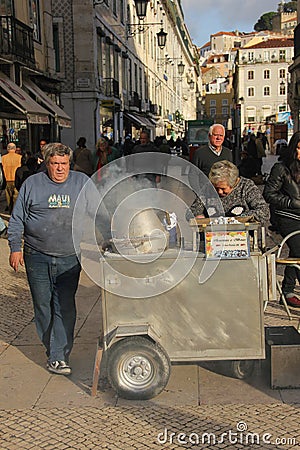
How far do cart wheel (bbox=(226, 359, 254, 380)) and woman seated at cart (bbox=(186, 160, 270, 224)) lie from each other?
112cm

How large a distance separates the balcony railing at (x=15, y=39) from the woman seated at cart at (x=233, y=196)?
1358 centimetres

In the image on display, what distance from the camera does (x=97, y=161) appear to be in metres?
11.7

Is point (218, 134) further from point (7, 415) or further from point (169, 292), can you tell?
point (7, 415)

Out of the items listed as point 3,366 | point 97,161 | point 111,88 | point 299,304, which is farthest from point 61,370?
point 111,88

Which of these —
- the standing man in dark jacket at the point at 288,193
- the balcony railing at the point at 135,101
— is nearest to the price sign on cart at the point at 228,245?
the standing man in dark jacket at the point at 288,193

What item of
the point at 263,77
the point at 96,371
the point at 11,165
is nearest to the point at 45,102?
the point at 11,165

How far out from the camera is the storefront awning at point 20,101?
16109 mm

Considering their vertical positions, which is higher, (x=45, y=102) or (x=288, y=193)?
(x=45, y=102)

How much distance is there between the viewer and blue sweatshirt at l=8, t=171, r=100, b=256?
5.01m

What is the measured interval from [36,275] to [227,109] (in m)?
141

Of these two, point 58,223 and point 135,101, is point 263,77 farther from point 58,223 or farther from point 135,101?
point 58,223

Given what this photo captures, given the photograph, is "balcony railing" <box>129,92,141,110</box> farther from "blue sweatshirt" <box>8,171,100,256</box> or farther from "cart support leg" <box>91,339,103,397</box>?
"cart support leg" <box>91,339,103,397</box>

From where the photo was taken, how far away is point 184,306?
4480mm

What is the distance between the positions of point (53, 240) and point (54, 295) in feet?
1.57
